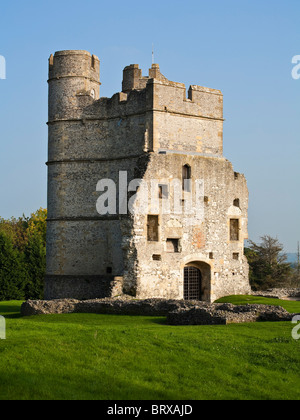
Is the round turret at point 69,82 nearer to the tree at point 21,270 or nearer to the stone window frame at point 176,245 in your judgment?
the stone window frame at point 176,245

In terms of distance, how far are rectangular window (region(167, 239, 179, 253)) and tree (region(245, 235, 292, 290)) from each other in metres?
17.0

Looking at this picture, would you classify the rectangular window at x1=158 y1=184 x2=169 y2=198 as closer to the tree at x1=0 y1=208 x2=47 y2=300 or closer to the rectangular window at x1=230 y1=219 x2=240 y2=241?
the rectangular window at x1=230 y1=219 x2=240 y2=241

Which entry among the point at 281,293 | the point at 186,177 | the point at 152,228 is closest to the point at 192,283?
the point at 152,228

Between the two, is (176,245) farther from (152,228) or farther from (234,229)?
(234,229)

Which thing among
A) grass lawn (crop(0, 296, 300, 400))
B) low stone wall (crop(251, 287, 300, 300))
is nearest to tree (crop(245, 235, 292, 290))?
low stone wall (crop(251, 287, 300, 300))

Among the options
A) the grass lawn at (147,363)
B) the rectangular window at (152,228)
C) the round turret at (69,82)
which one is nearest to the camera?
the grass lawn at (147,363)

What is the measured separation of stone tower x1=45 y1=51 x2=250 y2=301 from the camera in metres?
26.4

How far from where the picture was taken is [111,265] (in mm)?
30719

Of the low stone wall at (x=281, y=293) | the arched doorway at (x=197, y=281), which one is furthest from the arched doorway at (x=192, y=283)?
the low stone wall at (x=281, y=293)

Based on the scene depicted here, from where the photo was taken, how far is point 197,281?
94.0 feet

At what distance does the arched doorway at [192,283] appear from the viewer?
28.1m

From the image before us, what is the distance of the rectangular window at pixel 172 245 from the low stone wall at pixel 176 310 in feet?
17.0

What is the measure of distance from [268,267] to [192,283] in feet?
55.6
